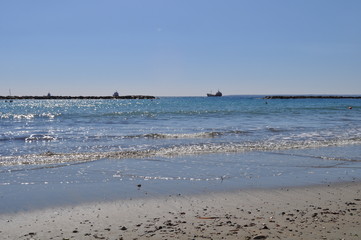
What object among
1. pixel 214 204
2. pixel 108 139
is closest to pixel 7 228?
pixel 214 204

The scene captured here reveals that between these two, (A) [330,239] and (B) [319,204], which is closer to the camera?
(A) [330,239]

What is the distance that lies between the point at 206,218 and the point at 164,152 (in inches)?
350

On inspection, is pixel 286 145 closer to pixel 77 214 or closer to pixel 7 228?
pixel 77 214

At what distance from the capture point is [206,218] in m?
6.65

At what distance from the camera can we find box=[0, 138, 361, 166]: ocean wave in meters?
13.7

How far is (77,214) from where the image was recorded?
6.91 m

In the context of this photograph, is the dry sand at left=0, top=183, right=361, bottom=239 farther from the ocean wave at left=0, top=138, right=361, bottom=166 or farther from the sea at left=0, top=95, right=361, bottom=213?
the ocean wave at left=0, top=138, right=361, bottom=166

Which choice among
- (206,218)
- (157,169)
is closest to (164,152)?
(157,169)

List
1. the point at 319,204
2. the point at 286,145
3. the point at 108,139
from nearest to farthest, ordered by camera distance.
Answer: the point at 319,204
the point at 286,145
the point at 108,139

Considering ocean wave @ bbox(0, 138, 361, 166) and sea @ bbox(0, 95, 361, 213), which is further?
ocean wave @ bbox(0, 138, 361, 166)

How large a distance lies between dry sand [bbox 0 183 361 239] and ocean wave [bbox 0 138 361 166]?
6.58 meters

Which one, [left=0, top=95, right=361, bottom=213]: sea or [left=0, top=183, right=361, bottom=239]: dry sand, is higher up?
[left=0, top=183, right=361, bottom=239]: dry sand

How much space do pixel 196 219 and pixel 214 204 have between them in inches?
42.0

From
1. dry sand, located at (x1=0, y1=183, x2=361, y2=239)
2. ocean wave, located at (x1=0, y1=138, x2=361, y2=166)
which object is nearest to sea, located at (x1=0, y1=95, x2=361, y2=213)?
ocean wave, located at (x1=0, y1=138, x2=361, y2=166)
